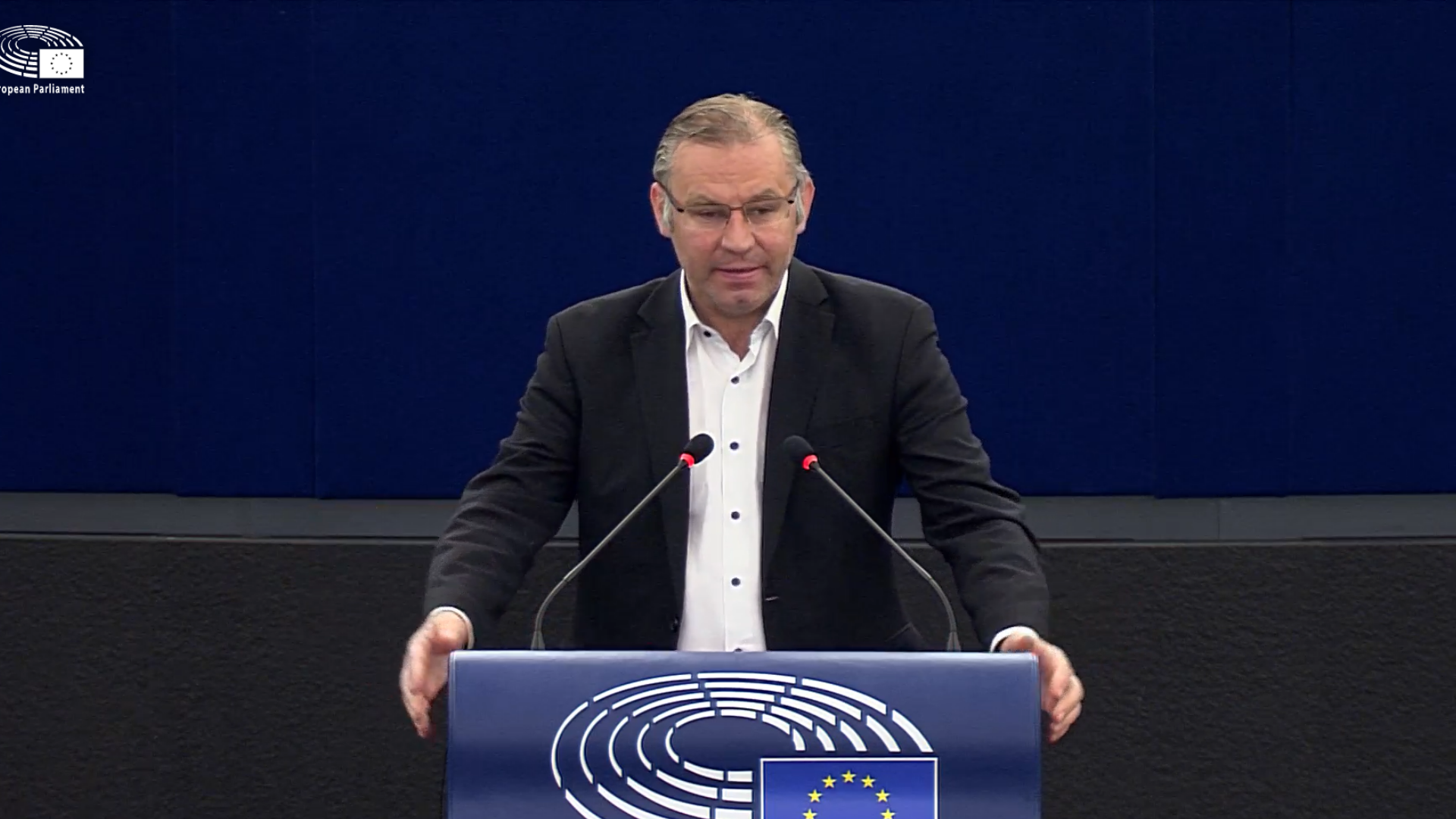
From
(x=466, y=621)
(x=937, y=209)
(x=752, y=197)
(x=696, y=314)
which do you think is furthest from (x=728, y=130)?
(x=937, y=209)

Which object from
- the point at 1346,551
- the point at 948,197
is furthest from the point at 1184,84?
the point at 1346,551

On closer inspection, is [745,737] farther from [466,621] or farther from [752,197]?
[752,197]

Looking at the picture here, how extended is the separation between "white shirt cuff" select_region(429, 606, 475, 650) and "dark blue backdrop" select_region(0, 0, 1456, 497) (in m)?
1.33

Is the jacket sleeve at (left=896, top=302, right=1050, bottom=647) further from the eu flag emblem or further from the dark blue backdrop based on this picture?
the dark blue backdrop

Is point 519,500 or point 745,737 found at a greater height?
point 519,500

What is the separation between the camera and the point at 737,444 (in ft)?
7.76

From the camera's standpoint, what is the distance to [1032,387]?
336 cm

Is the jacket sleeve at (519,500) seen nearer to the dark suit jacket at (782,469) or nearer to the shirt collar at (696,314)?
the dark suit jacket at (782,469)

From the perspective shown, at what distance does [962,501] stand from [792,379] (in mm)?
294

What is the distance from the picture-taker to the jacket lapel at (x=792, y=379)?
7.53 feet

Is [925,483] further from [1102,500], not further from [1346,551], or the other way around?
[1346,551]

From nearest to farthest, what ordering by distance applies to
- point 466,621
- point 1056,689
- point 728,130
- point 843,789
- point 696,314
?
point 843,789 → point 1056,689 → point 466,621 → point 728,130 → point 696,314

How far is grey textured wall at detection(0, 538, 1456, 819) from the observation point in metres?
3.34

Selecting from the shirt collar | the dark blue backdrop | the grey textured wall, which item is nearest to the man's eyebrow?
the shirt collar
